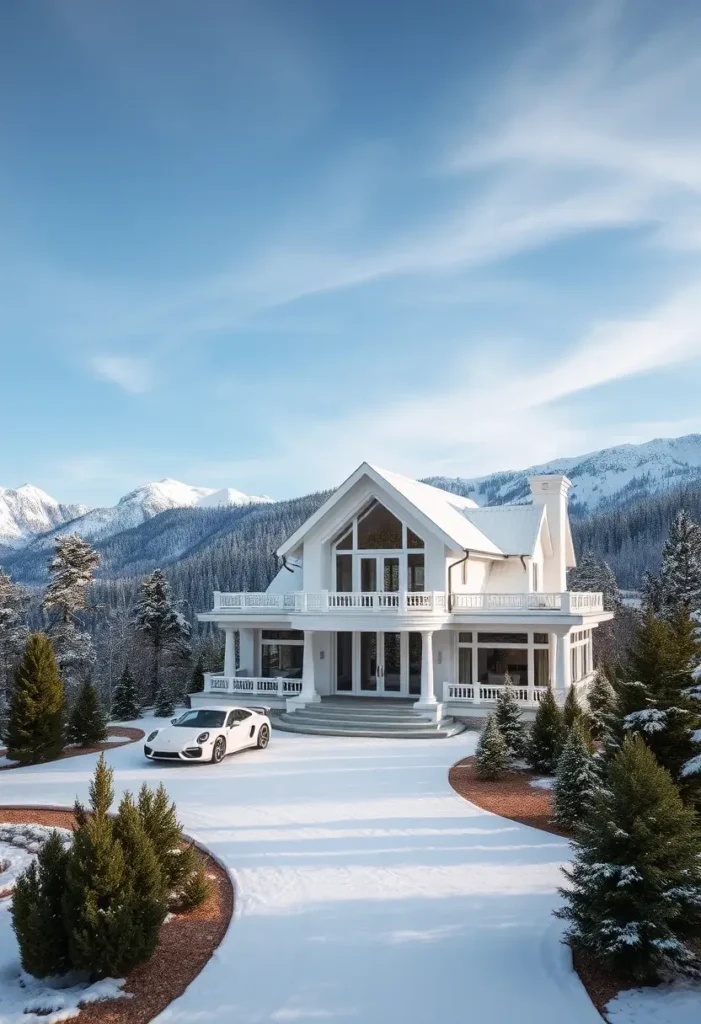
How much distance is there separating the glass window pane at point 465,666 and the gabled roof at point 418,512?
356 centimetres

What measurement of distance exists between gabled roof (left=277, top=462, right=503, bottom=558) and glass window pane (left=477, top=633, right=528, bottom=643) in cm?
298

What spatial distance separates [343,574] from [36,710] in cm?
1149

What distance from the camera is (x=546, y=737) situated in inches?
640

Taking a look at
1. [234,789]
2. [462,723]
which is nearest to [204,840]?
[234,789]

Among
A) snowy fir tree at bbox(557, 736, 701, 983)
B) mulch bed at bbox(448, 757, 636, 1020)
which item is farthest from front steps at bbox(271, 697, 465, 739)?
snowy fir tree at bbox(557, 736, 701, 983)

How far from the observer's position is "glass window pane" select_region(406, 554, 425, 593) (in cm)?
2564

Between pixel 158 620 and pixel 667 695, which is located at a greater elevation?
pixel 158 620

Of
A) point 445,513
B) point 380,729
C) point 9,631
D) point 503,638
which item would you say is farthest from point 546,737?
point 9,631

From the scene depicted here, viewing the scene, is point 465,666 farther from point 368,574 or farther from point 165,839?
point 165,839

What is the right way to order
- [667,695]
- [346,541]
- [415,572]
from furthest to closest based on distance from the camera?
[346,541] → [415,572] → [667,695]

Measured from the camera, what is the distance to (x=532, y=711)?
22.3 metres

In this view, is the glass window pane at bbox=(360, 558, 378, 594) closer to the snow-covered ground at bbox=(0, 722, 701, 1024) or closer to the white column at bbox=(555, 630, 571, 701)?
the white column at bbox=(555, 630, 571, 701)

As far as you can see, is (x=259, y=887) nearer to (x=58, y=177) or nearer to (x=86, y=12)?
(x=86, y=12)

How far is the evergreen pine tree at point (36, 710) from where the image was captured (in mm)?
18484
